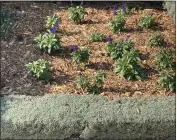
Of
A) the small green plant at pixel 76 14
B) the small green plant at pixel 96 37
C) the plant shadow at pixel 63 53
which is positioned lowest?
the plant shadow at pixel 63 53

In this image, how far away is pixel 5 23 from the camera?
19.2 ft

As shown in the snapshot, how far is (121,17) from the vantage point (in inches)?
232

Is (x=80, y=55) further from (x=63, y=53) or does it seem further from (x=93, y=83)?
(x=93, y=83)

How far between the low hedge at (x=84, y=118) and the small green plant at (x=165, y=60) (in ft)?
3.42

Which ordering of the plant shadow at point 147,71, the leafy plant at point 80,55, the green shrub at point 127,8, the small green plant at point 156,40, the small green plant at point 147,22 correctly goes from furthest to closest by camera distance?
the green shrub at point 127,8 → the small green plant at point 147,22 → the small green plant at point 156,40 → the leafy plant at point 80,55 → the plant shadow at point 147,71

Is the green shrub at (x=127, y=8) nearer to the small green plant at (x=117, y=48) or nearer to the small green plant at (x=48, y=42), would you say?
the small green plant at (x=117, y=48)

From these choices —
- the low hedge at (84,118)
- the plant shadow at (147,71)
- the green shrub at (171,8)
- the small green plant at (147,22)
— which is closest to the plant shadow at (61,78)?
the low hedge at (84,118)

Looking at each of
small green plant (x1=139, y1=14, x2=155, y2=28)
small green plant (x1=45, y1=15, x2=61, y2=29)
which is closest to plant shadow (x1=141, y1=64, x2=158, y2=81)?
small green plant (x1=139, y1=14, x2=155, y2=28)

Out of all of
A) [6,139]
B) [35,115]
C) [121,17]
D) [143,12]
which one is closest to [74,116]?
[35,115]

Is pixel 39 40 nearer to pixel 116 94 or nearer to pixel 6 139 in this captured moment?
pixel 116 94

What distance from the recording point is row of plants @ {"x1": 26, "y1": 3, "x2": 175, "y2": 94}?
15.7ft

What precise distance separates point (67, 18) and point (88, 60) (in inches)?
47.6

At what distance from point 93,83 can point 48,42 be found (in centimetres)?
87

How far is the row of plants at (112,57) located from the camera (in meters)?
4.78
